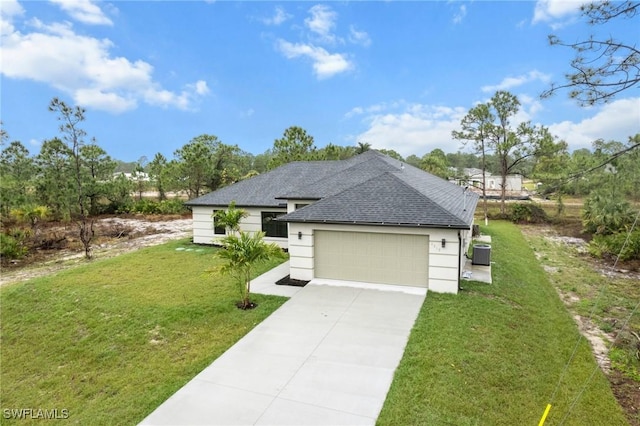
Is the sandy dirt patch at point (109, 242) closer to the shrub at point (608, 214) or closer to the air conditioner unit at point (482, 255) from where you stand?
the air conditioner unit at point (482, 255)

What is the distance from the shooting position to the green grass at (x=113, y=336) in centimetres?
582

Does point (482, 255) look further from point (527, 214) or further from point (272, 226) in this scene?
point (527, 214)

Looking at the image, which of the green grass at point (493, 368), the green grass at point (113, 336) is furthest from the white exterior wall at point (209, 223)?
the green grass at point (493, 368)

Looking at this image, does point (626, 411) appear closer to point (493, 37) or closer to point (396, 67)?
point (493, 37)

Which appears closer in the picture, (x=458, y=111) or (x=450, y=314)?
(x=450, y=314)

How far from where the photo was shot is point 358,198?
37.7ft

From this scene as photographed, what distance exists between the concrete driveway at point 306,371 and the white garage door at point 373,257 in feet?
3.96

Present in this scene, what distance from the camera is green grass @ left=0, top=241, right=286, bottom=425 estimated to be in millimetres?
5820

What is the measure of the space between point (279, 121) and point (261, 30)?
2259cm

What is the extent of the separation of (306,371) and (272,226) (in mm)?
10787

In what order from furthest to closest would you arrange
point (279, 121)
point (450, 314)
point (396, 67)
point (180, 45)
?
point (279, 121), point (396, 67), point (180, 45), point (450, 314)

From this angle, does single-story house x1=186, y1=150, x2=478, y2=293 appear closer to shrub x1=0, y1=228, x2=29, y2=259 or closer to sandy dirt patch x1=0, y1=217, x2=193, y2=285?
sandy dirt patch x1=0, y1=217, x2=193, y2=285

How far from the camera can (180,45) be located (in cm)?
2056

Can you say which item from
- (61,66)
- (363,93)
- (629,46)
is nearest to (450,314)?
(629,46)
